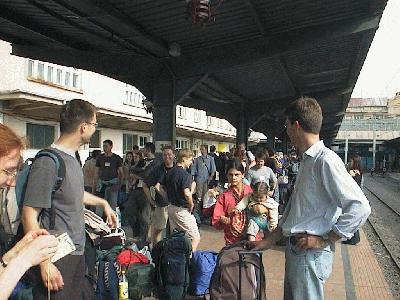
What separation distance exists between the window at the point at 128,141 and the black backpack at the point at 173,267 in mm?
16114

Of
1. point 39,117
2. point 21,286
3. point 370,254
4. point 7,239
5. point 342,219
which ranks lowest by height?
point 370,254

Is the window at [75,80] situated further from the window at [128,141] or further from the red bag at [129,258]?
the red bag at [129,258]

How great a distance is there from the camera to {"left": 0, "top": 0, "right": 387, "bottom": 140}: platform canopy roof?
6.82m

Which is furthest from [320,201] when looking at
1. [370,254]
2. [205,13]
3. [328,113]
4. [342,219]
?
[328,113]

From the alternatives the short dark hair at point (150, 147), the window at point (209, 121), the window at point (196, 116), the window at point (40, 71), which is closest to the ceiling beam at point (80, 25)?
the short dark hair at point (150, 147)

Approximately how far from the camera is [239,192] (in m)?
5.27

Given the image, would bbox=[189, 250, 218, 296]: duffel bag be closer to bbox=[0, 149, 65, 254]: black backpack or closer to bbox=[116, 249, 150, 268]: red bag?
bbox=[116, 249, 150, 268]: red bag

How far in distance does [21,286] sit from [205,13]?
12.4ft

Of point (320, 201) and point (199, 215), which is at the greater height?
point (320, 201)

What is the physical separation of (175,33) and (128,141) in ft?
46.4

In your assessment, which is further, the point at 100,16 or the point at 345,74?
the point at 345,74

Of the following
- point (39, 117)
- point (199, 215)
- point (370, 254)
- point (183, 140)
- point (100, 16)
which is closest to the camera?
point (100, 16)

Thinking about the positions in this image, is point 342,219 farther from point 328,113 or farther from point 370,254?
point 328,113

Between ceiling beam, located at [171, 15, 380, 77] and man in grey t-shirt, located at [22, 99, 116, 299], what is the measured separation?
20.6 feet
